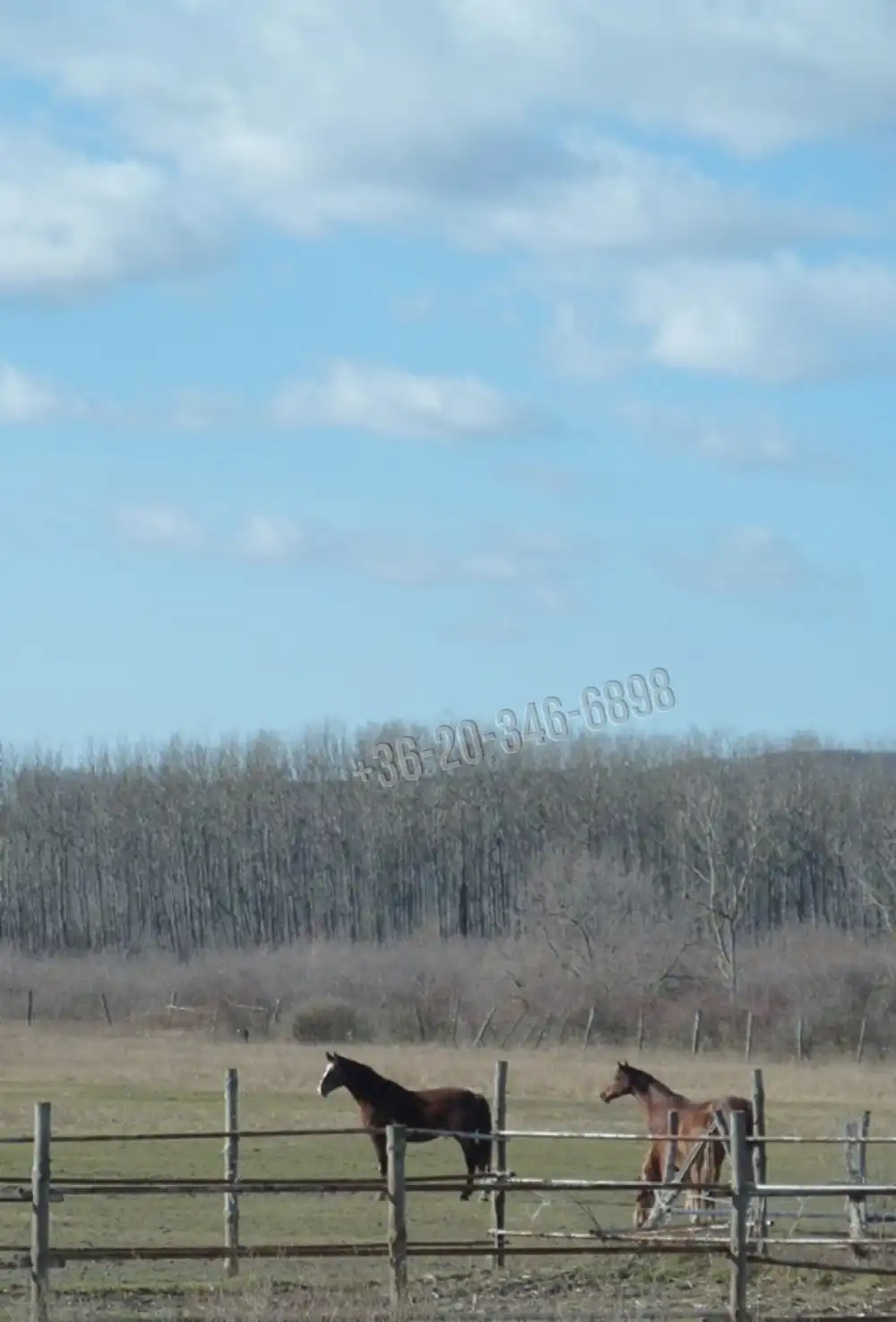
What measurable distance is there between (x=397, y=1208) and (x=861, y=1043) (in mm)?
37443

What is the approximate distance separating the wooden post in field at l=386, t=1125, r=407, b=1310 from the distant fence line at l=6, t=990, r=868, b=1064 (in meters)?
34.5

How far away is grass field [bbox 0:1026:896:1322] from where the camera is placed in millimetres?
13359

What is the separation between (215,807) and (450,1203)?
7274cm

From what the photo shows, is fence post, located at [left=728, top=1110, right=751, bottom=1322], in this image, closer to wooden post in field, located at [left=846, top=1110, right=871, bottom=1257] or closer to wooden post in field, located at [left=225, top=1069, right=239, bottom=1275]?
wooden post in field, located at [left=846, top=1110, right=871, bottom=1257]

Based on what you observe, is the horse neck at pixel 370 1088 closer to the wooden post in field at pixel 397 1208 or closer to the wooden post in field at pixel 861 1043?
the wooden post in field at pixel 397 1208

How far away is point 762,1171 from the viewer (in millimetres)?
18203

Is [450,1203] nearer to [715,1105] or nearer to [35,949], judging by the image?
[715,1105]

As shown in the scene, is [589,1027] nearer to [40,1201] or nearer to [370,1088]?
[370,1088]

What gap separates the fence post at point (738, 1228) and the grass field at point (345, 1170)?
2.15 feet

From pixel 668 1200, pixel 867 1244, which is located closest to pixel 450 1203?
pixel 668 1200

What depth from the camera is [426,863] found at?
8944cm

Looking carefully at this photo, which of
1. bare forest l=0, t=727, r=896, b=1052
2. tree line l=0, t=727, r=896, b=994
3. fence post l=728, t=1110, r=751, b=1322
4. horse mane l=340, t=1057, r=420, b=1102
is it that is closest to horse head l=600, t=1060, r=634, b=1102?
horse mane l=340, t=1057, r=420, b=1102

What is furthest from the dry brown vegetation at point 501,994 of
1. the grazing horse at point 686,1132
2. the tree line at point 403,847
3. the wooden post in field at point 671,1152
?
the wooden post in field at point 671,1152

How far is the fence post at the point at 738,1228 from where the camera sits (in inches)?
468
